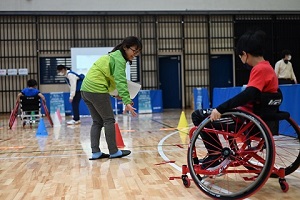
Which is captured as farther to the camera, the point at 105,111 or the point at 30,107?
the point at 30,107

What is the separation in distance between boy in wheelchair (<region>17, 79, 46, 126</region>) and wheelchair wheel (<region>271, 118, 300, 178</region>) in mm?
5608

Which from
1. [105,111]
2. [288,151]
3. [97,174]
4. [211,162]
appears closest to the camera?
[211,162]

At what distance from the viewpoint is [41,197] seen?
2.73 metres

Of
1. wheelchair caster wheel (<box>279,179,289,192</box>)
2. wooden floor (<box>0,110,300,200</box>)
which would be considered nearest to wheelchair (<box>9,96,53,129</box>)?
wooden floor (<box>0,110,300,200</box>)

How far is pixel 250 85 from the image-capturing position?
2561 mm

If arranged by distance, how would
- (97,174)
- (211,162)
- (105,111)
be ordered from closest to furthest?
(211,162)
(97,174)
(105,111)

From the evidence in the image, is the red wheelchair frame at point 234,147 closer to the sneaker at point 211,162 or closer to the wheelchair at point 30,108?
the sneaker at point 211,162

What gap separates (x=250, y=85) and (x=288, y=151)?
190 cm

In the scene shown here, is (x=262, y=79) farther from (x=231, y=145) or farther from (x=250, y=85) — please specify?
(x=231, y=145)

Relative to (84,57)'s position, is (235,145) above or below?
below

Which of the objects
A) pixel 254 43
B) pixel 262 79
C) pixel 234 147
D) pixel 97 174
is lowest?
pixel 97 174

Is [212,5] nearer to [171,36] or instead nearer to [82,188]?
[171,36]

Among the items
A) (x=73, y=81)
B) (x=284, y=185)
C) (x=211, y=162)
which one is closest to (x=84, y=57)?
(x=73, y=81)

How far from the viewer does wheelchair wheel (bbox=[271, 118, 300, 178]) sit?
2.88 meters
